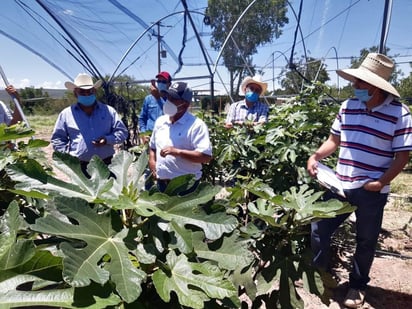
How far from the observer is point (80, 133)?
2.99 metres

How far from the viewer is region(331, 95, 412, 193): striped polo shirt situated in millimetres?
2016

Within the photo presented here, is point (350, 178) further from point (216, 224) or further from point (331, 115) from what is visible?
point (216, 224)

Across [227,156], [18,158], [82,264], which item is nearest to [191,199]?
[82,264]

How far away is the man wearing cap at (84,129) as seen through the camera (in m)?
2.99

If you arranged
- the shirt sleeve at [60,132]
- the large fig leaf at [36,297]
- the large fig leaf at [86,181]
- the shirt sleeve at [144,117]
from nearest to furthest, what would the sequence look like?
1. the large fig leaf at [36,297]
2. the large fig leaf at [86,181]
3. the shirt sleeve at [60,132]
4. the shirt sleeve at [144,117]

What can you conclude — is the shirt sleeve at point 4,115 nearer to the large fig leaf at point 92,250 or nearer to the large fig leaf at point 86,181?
the large fig leaf at point 86,181

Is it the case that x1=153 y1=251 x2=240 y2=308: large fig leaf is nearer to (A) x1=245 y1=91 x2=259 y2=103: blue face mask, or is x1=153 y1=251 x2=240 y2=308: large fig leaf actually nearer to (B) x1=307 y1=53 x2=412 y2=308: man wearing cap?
(B) x1=307 y1=53 x2=412 y2=308: man wearing cap

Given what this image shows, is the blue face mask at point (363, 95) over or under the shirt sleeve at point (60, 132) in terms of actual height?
over

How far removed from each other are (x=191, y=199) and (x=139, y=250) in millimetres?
188

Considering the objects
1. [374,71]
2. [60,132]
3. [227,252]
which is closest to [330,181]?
[374,71]

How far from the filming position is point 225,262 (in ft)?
2.95

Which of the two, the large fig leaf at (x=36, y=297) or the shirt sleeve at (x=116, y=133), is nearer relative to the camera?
the large fig leaf at (x=36, y=297)

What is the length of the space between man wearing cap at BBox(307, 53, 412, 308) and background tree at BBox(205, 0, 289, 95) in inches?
336

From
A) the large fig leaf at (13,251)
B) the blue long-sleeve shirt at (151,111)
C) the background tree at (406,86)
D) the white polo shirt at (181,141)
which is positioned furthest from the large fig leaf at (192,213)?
the background tree at (406,86)
